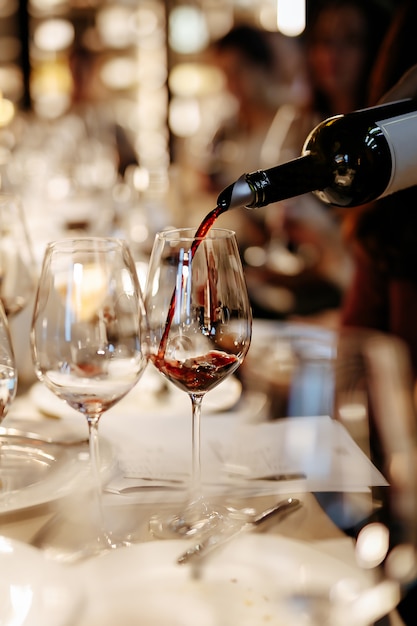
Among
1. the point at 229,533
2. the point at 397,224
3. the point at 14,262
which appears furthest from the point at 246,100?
the point at 229,533

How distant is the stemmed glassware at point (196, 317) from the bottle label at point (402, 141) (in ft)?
0.62

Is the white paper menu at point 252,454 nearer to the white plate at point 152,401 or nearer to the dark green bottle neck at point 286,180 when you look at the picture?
the white plate at point 152,401

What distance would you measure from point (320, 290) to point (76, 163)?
3.36 feet

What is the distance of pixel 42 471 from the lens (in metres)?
0.65

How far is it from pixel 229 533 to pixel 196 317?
174mm

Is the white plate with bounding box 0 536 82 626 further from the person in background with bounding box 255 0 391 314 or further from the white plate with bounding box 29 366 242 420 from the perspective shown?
the person in background with bounding box 255 0 391 314

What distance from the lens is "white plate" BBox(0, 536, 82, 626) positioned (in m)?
0.43

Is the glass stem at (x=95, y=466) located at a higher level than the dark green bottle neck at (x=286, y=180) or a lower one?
lower

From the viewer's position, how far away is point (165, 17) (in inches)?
229

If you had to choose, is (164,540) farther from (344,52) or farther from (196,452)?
(344,52)

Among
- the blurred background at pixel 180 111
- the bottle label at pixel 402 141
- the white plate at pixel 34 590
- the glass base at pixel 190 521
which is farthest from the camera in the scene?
the blurred background at pixel 180 111

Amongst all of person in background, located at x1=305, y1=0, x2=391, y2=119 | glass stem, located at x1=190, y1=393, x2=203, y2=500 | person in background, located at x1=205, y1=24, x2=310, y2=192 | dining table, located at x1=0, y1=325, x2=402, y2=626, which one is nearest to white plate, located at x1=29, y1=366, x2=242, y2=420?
dining table, located at x1=0, y1=325, x2=402, y2=626

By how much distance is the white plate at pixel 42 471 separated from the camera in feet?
1.95

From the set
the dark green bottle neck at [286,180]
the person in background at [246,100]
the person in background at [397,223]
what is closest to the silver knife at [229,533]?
the dark green bottle neck at [286,180]
